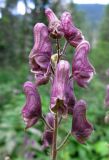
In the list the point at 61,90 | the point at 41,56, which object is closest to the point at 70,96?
the point at 61,90

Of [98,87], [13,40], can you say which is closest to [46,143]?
[98,87]

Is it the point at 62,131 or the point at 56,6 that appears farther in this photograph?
the point at 56,6

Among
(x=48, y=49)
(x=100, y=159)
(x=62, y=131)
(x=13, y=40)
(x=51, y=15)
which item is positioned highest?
(x=13, y=40)

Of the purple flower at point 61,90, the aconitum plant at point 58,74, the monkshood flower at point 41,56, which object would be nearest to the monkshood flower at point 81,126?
the aconitum plant at point 58,74

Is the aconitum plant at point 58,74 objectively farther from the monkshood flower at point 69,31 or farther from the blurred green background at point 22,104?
the blurred green background at point 22,104

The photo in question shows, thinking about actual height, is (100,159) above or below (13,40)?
below

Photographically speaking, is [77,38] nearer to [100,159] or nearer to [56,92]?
[56,92]

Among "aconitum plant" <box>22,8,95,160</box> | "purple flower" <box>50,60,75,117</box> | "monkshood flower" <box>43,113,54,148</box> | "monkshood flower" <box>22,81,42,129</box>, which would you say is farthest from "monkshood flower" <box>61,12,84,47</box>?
"monkshood flower" <box>43,113,54,148</box>
